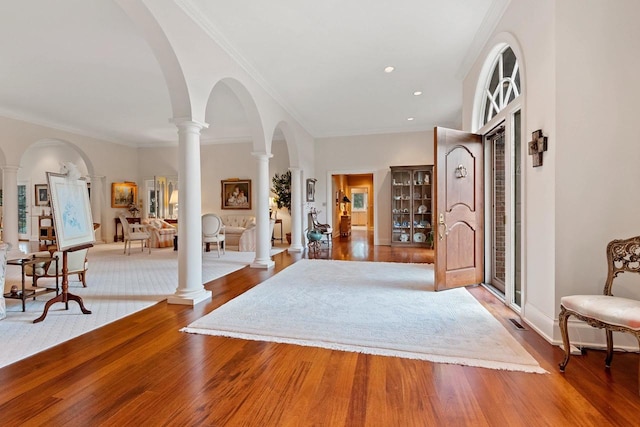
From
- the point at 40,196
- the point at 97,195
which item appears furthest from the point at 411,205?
the point at 40,196

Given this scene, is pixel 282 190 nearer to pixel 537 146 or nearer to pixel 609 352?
pixel 537 146

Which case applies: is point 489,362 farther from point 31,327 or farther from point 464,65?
point 464,65

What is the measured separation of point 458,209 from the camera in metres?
3.93

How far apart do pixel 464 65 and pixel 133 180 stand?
10225mm

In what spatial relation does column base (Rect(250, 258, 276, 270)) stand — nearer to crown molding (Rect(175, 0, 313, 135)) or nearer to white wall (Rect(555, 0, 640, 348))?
crown molding (Rect(175, 0, 313, 135))

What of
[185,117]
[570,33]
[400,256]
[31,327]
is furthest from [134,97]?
[570,33]

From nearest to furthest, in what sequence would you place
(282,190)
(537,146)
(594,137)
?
(594,137) < (537,146) < (282,190)

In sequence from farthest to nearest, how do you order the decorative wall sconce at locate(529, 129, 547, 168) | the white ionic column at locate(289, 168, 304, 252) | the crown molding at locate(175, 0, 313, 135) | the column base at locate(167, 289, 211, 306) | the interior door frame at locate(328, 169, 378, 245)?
the interior door frame at locate(328, 169, 378, 245) → the white ionic column at locate(289, 168, 304, 252) → the column base at locate(167, 289, 211, 306) → the crown molding at locate(175, 0, 313, 135) → the decorative wall sconce at locate(529, 129, 547, 168)

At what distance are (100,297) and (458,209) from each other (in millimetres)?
4549

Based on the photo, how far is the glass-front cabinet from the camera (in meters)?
8.27

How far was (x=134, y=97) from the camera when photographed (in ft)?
19.6

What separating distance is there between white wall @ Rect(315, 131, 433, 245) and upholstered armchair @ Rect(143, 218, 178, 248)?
4.17 m

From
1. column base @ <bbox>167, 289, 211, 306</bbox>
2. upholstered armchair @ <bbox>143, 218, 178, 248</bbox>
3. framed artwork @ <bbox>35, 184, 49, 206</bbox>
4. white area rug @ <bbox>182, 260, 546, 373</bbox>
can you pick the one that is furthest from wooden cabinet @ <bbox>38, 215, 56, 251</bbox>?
white area rug @ <bbox>182, 260, 546, 373</bbox>

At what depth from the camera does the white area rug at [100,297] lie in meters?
2.53
